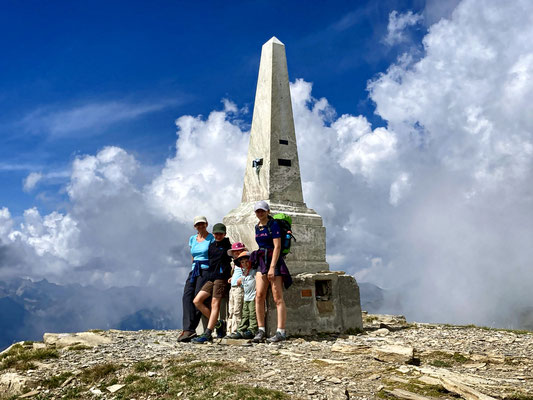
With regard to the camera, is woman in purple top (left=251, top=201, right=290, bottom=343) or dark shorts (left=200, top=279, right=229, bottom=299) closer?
woman in purple top (left=251, top=201, right=290, bottom=343)

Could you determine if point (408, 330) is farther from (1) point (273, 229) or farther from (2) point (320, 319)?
(1) point (273, 229)

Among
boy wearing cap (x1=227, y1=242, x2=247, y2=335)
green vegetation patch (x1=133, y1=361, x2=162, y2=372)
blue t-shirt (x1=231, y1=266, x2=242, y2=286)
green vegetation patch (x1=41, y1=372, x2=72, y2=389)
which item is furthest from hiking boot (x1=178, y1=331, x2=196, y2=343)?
green vegetation patch (x1=41, y1=372, x2=72, y2=389)

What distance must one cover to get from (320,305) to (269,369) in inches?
150

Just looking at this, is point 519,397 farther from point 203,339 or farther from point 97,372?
point 203,339

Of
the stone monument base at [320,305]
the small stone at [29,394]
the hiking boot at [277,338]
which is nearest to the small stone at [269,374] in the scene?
the hiking boot at [277,338]

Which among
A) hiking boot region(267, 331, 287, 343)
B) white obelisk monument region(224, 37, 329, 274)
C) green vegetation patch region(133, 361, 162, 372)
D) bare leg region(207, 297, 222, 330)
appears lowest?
green vegetation patch region(133, 361, 162, 372)

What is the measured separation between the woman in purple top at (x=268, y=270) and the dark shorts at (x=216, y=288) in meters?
0.84

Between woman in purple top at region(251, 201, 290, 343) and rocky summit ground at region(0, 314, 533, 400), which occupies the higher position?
woman in purple top at region(251, 201, 290, 343)

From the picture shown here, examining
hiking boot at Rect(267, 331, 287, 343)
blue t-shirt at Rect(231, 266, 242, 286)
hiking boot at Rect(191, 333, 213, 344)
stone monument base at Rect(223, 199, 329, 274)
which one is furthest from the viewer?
stone monument base at Rect(223, 199, 329, 274)

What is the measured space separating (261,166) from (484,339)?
607cm

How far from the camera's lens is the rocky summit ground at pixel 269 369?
5719mm

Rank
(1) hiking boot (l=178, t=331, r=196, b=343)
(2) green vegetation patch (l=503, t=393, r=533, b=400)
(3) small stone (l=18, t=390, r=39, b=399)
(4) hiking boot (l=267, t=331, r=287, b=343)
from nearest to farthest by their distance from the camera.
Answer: (2) green vegetation patch (l=503, t=393, r=533, b=400)
(3) small stone (l=18, t=390, r=39, b=399)
(4) hiking boot (l=267, t=331, r=287, b=343)
(1) hiking boot (l=178, t=331, r=196, b=343)

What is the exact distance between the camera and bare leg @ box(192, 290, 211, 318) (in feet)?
31.9

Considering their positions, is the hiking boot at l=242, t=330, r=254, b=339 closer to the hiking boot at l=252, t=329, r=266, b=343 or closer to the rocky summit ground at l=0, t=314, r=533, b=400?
the hiking boot at l=252, t=329, r=266, b=343
